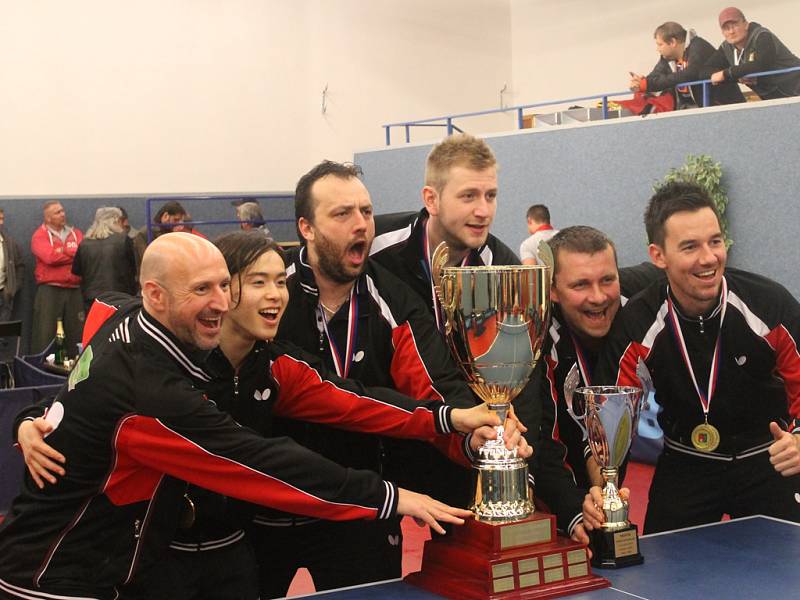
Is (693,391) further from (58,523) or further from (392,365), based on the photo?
(58,523)

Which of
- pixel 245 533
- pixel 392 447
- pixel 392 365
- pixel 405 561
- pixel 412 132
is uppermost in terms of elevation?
pixel 412 132

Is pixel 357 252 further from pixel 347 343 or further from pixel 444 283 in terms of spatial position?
pixel 444 283

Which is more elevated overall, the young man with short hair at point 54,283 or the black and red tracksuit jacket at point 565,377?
the young man with short hair at point 54,283

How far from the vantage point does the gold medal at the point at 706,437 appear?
3.47 meters

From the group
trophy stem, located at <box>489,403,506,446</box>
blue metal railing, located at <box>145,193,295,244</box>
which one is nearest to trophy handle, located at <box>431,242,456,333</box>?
trophy stem, located at <box>489,403,506,446</box>

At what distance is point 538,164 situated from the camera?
12328mm

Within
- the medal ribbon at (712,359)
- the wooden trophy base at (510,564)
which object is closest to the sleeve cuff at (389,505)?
the wooden trophy base at (510,564)

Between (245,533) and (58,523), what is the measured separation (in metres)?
0.75

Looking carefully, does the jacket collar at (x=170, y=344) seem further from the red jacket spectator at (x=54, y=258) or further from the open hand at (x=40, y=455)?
the red jacket spectator at (x=54, y=258)

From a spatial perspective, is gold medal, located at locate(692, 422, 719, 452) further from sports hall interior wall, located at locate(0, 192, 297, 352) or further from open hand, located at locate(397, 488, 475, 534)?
sports hall interior wall, located at locate(0, 192, 297, 352)

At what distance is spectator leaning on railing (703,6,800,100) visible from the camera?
989 cm

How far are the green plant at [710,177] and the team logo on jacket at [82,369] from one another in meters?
8.04

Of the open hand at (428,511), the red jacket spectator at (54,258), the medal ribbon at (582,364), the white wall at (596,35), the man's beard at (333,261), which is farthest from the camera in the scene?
the white wall at (596,35)

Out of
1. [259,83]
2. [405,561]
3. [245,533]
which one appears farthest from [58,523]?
[259,83]
